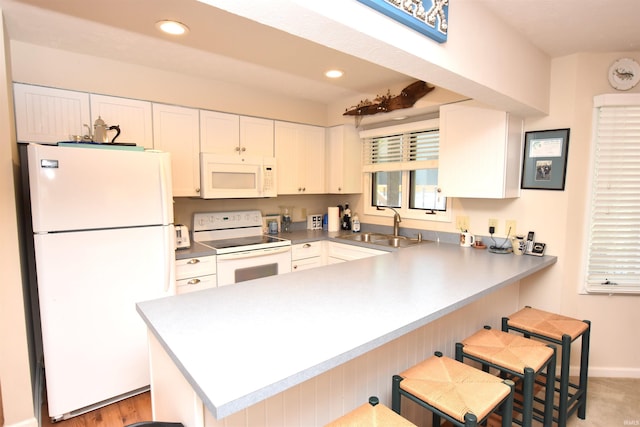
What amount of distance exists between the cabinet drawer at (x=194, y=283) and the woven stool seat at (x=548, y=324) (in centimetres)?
212

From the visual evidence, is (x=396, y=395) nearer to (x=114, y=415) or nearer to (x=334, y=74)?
(x=114, y=415)

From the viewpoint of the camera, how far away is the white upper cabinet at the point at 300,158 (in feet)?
11.2

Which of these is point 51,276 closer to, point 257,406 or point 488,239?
point 257,406

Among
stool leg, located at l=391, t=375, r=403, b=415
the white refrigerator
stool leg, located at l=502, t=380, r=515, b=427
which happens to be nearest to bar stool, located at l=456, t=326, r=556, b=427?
stool leg, located at l=502, t=380, r=515, b=427

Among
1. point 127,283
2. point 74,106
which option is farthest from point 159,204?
point 74,106

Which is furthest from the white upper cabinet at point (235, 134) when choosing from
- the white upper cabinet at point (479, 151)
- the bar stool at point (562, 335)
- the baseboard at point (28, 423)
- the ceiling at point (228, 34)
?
the bar stool at point (562, 335)

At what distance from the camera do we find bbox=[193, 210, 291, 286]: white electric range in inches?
108

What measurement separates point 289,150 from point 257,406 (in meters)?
2.68

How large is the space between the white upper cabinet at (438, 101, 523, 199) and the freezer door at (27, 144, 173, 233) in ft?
6.89

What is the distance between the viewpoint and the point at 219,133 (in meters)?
2.96

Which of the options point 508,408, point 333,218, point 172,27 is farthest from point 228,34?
point 508,408

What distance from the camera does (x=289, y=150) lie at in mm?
3463

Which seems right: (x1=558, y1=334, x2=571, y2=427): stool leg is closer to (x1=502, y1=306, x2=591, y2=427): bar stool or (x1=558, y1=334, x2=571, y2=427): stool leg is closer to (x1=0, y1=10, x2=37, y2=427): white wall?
(x1=502, y1=306, x2=591, y2=427): bar stool

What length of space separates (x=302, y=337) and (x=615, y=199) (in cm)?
250
